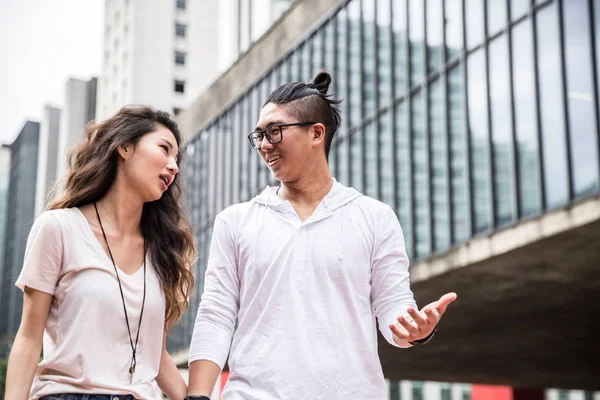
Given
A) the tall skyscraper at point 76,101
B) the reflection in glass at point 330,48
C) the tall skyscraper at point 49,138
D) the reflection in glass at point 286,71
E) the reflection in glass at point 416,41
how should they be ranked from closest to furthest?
1. the reflection in glass at point 416,41
2. the reflection in glass at point 330,48
3. the reflection in glass at point 286,71
4. the tall skyscraper at point 76,101
5. the tall skyscraper at point 49,138

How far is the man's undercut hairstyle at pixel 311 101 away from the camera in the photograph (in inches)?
185

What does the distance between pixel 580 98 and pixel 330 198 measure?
10.6 meters

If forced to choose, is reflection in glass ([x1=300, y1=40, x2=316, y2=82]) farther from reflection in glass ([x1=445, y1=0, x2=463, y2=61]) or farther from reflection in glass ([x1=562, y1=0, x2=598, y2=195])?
reflection in glass ([x1=562, y1=0, x2=598, y2=195])

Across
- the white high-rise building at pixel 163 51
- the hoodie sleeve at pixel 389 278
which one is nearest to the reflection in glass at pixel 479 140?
the hoodie sleeve at pixel 389 278

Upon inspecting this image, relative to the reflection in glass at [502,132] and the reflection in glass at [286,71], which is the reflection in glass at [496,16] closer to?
the reflection in glass at [502,132]

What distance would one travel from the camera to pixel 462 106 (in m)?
17.3

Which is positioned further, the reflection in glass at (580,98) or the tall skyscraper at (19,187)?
the tall skyscraper at (19,187)

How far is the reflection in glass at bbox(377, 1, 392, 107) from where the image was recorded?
20094mm

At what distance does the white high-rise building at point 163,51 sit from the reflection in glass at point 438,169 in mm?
47323

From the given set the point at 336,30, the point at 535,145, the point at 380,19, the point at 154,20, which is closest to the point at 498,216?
the point at 535,145

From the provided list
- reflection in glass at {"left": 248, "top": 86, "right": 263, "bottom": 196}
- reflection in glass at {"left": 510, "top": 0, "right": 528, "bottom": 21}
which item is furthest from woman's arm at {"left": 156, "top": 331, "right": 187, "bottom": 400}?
reflection in glass at {"left": 248, "top": 86, "right": 263, "bottom": 196}

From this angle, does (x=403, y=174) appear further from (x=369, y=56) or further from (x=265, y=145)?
(x=265, y=145)

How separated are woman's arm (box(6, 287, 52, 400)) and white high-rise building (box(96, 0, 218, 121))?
62.6m

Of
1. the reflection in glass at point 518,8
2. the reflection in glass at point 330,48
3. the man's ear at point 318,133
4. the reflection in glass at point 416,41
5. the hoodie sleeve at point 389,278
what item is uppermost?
the reflection in glass at point 330,48
